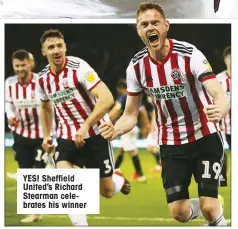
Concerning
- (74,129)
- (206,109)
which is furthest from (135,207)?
(206,109)

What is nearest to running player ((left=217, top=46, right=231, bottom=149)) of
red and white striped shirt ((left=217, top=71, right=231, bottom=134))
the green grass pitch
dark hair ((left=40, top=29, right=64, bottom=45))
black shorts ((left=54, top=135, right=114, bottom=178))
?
red and white striped shirt ((left=217, top=71, right=231, bottom=134))

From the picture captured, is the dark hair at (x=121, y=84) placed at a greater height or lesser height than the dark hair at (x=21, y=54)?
lesser

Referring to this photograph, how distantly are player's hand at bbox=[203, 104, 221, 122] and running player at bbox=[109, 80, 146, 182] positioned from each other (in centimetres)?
58

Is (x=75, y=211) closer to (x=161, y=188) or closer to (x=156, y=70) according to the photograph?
(x=161, y=188)

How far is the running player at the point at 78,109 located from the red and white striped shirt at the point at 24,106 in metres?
0.12

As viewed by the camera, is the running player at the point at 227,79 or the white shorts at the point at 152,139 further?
the white shorts at the point at 152,139

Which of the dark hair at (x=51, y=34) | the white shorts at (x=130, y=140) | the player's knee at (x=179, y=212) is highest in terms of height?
the dark hair at (x=51, y=34)

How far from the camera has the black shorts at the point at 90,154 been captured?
4676 millimetres

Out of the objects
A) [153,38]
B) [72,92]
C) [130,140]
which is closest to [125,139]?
[130,140]

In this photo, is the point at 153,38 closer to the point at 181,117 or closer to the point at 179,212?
the point at 181,117

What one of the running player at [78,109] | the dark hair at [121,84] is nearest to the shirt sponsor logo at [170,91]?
the dark hair at [121,84]

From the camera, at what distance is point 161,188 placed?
4.63 metres

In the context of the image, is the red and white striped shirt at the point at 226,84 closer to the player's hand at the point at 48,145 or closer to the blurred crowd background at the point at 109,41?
the blurred crowd background at the point at 109,41

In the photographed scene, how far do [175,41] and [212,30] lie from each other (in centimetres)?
26
